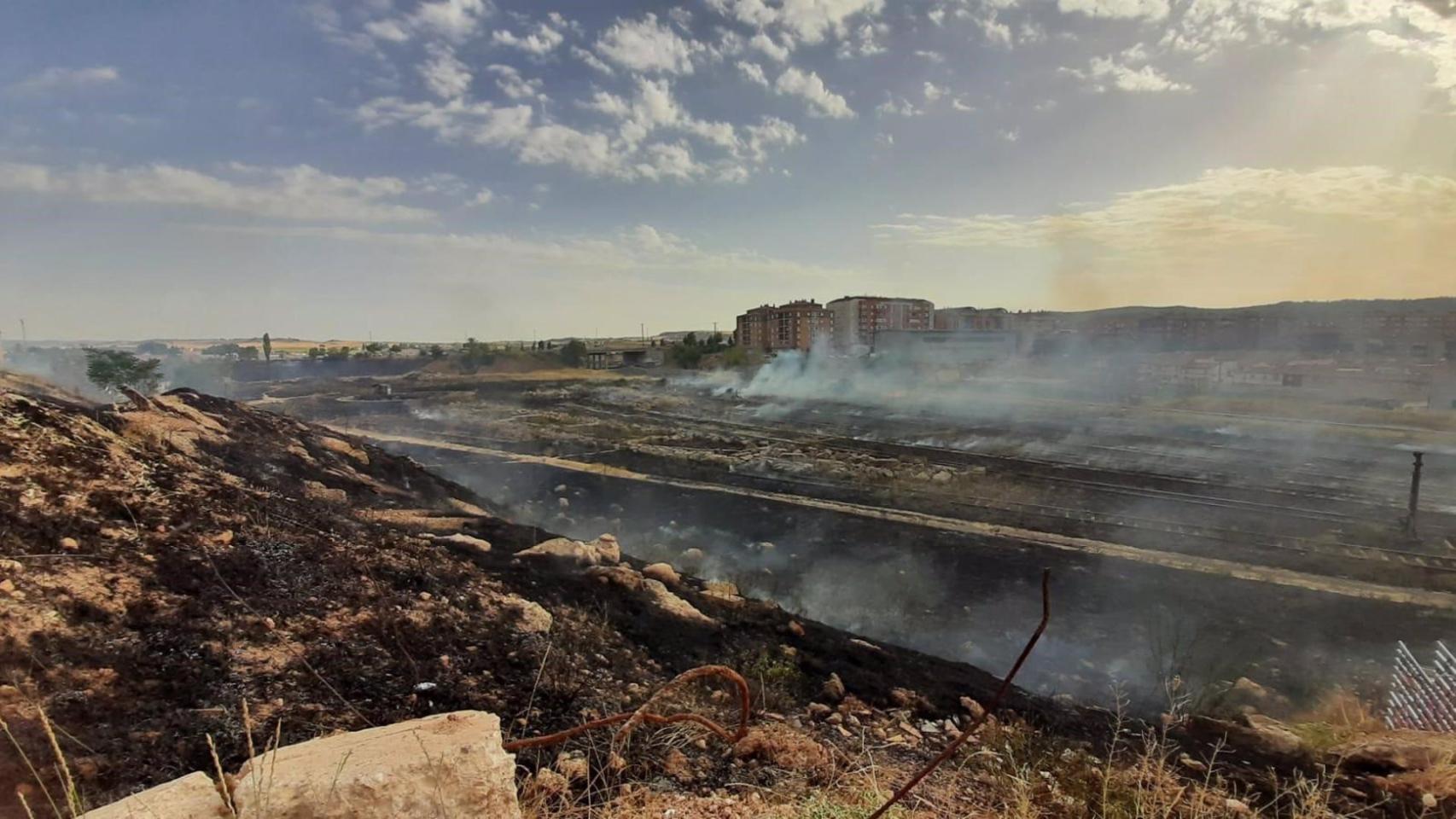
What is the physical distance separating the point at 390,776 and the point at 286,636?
12.4ft

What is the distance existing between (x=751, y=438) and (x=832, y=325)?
186 ft

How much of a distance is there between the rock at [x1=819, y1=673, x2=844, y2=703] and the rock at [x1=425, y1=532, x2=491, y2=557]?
490 centimetres

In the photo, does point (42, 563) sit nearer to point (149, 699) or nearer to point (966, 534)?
point (149, 699)

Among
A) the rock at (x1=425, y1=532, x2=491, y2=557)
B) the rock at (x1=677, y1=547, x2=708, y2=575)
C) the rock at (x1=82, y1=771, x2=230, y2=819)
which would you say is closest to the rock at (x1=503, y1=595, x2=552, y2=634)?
the rock at (x1=425, y1=532, x2=491, y2=557)

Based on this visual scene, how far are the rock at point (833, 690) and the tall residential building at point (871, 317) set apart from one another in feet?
240

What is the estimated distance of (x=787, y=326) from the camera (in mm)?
79625

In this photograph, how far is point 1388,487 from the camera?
1802 centimetres

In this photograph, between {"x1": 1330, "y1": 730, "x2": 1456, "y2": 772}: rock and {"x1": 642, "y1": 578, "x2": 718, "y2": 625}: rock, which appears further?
{"x1": 642, "y1": 578, "x2": 718, "y2": 625}: rock

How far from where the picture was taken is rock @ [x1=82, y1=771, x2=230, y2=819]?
2.00 metres

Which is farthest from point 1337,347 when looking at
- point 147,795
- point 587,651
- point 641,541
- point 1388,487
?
point 147,795

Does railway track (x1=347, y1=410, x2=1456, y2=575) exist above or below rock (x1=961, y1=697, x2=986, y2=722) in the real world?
below

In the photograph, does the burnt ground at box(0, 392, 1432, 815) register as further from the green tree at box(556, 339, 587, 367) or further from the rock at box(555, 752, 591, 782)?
the green tree at box(556, 339, 587, 367)

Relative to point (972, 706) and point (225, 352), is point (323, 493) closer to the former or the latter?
point (972, 706)

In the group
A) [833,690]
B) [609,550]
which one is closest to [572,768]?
[833,690]
